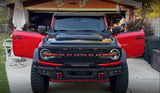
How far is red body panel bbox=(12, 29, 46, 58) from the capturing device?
5.43 m

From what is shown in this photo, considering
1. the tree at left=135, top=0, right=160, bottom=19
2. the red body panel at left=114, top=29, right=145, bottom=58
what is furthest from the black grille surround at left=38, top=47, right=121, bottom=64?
Result: the tree at left=135, top=0, right=160, bottom=19

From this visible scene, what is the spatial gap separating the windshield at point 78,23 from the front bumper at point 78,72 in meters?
1.55

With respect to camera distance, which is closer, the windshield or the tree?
the windshield

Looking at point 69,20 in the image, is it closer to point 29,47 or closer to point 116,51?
point 29,47

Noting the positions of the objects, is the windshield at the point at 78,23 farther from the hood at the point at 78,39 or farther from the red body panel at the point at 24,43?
the hood at the point at 78,39

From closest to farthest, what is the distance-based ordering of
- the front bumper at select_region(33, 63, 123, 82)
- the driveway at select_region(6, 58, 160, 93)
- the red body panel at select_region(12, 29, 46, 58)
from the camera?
the front bumper at select_region(33, 63, 123, 82) → the driveway at select_region(6, 58, 160, 93) → the red body panel at select_region(12, 29, 46, 58)

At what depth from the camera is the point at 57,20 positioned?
5695 mm

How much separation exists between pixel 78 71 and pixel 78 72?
3 cm

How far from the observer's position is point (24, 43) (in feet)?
17.9

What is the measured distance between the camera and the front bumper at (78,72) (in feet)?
13.6

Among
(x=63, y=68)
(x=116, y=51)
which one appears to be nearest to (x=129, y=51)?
(x=116, y=51)

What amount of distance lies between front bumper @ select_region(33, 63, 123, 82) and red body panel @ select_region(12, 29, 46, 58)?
1415mm

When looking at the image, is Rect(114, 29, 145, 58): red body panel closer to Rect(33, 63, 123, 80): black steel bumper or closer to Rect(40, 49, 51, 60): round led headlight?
Rect(33, 63, 123, 80): black steel bumper

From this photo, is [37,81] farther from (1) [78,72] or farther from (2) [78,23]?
(2) [78,23]
